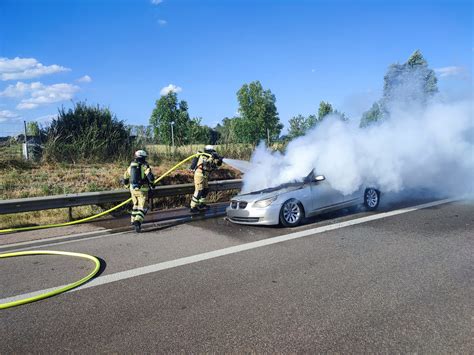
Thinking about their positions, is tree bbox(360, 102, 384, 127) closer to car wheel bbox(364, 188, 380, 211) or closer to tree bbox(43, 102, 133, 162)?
car wheel bbox(364, 188, 380, 211)

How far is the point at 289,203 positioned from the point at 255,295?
3660mm

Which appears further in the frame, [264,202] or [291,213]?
[291,213]

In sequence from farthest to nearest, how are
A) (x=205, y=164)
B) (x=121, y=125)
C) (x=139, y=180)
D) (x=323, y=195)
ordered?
(x=121, y=125) < (x=205, y=164) < (x=323, y=195) < (x=139, y=180)

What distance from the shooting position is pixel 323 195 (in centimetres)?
843

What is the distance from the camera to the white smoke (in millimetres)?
8875

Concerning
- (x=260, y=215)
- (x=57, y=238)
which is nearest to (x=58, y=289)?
(x=57, y=238)

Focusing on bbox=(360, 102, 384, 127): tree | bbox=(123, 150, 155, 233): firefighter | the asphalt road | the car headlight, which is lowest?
the asphalt road

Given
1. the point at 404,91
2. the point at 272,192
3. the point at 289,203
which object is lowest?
the point at 289,203

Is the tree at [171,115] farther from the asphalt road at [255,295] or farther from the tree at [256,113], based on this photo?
the asphalt road at [255,295]

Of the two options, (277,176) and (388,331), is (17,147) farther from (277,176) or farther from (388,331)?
(388,331)

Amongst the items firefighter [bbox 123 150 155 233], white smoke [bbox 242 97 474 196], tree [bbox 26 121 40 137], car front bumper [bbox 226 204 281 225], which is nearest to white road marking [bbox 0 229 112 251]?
firefighter [bbox 123 150 155 233]

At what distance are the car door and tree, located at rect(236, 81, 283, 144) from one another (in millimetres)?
29849

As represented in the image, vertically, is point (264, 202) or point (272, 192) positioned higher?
point (272, 192)

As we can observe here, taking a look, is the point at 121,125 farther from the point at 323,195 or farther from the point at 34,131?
the point at 323,195
